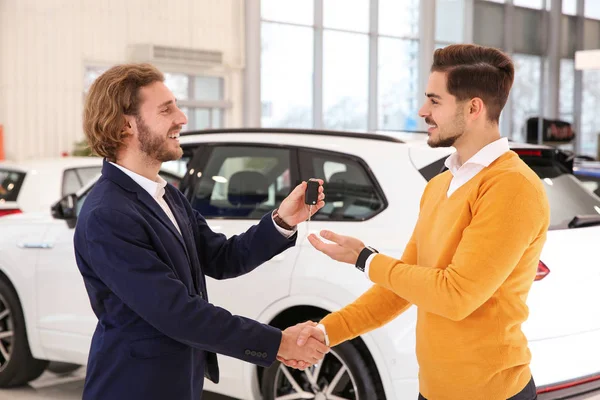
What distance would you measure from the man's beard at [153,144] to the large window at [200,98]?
1179 cm

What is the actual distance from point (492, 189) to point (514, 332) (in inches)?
14.5

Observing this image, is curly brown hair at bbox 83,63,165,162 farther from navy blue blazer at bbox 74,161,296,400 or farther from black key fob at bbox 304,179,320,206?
black key fob at bbox 304,179,320,206

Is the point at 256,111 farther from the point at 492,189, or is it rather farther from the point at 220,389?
the point at 492,189

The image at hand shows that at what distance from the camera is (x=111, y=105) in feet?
7.23

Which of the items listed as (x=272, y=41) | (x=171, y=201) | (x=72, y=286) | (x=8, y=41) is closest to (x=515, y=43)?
(x=272, y=41)

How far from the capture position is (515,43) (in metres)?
20.6

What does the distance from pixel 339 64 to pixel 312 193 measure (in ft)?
47.1

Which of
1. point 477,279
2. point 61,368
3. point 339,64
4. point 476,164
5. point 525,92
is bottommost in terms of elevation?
point 61,368

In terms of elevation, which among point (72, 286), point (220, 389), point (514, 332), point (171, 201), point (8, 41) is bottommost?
point (220, 389)

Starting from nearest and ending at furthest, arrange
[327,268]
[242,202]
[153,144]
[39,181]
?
[153,144] → [327,268] → [242,202] → [39,181]

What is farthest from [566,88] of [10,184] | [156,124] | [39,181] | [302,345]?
[156,124]

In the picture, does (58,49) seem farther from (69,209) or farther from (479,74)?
(479,74)

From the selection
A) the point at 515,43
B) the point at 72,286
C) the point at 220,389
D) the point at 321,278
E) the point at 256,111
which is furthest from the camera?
the point at 515,43

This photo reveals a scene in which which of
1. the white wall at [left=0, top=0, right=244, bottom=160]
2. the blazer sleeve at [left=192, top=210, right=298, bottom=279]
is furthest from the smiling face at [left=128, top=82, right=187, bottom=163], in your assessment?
the white wall at [left=0, top=0, right=244, bottom=160]
